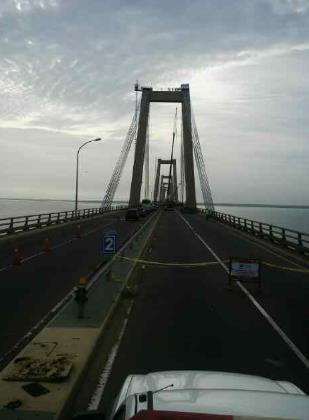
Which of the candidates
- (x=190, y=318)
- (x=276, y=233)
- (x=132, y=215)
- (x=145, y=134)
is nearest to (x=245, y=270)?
(x=190, y=318)

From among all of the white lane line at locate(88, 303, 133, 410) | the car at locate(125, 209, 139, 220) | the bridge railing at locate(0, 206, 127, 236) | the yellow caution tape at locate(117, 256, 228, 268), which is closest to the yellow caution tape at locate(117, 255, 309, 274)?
the yellow caution tape at locate(117, 256, 228, 268)

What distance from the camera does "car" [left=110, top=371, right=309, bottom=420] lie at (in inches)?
116

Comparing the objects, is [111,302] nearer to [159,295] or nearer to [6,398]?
[159,295]

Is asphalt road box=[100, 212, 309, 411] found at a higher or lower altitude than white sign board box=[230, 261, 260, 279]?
lower

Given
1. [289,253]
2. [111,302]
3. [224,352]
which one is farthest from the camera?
[289,253]

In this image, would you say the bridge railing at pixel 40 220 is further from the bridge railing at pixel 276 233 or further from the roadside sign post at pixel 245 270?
the roadside sign post at pixel 245 270

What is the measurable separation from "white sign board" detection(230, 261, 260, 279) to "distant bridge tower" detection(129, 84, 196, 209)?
69.3 m

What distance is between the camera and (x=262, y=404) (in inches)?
121

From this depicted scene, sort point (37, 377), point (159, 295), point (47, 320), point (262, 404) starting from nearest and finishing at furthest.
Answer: point (262, 404) < point (37, 377) < point (47, 320) < point (159, 295)

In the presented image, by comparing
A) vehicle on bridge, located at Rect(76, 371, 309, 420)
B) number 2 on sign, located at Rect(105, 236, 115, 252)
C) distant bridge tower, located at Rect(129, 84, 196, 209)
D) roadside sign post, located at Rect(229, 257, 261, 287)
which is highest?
distant bridge tower, located at Rect(129, 84, 196, 209)

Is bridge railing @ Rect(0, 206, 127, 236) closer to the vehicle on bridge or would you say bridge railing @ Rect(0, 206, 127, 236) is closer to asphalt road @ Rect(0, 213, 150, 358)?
asphalt road @ Rect(0, 213, 150, 358)

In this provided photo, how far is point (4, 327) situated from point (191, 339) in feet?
12.4

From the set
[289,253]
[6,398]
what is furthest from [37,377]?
[289,253]

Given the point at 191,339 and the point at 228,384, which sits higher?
the point at 228,384
